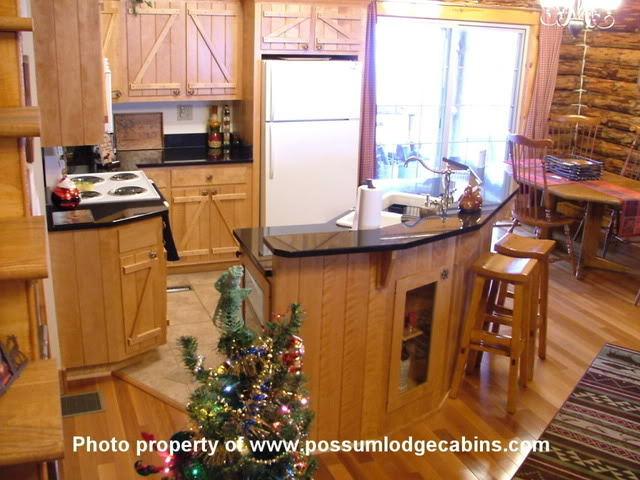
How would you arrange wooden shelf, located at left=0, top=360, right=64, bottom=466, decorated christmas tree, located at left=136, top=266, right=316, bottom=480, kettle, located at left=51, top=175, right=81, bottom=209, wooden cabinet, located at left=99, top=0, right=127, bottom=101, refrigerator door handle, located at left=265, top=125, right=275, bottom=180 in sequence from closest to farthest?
wooden shelf, located at left=0, top=360, right=64, bottom=466 < decorated christmas tree, located at left=136, top=266, right=316, bottom=480 < kettle, located at left=51, top=175, right=81, bottom=209 < wooden cabinet, located at left=99, top=0, right=127, bottom=101 < refrigerator door handle, located at left=265, top=125, right=275, bottom=180

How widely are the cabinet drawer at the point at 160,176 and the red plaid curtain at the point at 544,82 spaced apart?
11.8 ft

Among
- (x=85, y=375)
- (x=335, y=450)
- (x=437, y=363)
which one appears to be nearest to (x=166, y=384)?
(x=85, y=375)


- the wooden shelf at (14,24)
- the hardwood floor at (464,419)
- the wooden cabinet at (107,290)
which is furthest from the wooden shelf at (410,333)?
the wooden shelf at (14,24)

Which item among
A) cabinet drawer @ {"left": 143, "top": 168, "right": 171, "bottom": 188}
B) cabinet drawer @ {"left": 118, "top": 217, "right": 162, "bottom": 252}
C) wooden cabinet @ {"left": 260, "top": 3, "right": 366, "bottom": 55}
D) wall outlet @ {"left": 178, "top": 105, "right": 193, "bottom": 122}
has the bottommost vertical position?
cabinet drawer @ {"left": 118, "top": 217, "right": 162, "bottom": 252}

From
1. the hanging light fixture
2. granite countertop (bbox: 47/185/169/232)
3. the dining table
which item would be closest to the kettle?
granite countertop (bbox: 47/185/169/232)

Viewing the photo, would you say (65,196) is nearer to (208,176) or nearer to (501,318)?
(208,176)

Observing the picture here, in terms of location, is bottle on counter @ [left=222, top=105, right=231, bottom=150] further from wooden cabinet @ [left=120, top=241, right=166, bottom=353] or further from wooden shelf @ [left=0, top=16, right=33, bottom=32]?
wooden shelf @ [left=0, top=16, right=33, bottom=32]

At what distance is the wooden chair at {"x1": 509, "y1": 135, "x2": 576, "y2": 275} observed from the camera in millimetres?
5457

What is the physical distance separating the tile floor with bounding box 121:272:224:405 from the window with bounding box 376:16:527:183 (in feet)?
6.79

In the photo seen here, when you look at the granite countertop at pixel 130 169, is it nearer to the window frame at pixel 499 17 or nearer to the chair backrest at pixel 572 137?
the window frame at pixel 499 17

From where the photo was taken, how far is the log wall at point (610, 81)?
6195mm

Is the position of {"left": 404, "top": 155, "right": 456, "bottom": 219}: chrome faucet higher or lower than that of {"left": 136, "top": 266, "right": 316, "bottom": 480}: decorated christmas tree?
higher

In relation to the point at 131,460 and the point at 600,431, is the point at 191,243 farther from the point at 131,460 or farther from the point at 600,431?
the point at 600,431

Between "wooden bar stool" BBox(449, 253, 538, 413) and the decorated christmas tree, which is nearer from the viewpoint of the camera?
the decorated christmas tree
